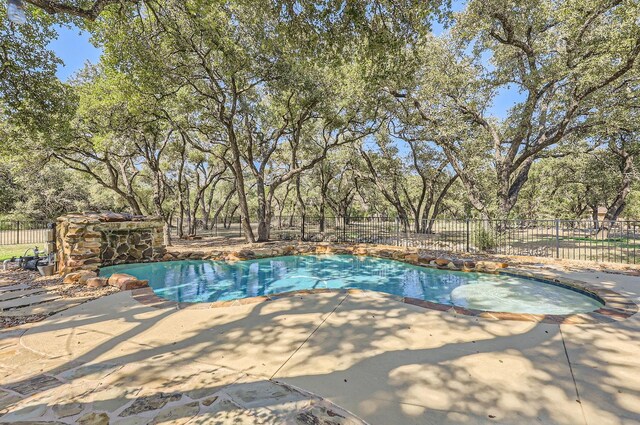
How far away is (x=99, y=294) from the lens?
4.45 meters

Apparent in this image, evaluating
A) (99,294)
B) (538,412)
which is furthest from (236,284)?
(538,412)

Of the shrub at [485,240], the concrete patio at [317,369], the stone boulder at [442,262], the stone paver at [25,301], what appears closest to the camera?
the concrete patio at [317,369]

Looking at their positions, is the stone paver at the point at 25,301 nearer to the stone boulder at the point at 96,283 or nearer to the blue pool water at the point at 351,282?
the stone boulder at the point at 96,283

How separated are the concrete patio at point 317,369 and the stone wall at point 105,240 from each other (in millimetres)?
3544

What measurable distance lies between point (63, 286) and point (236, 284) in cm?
324

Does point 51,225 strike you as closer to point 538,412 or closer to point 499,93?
point 538,412

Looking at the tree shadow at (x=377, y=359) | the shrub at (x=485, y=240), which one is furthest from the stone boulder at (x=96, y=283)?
the shrub at (x=485, y=240)

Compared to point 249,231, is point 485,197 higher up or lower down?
higher up

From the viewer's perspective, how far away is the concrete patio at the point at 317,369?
5.94ft

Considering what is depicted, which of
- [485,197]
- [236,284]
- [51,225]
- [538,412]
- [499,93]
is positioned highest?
[499,93]

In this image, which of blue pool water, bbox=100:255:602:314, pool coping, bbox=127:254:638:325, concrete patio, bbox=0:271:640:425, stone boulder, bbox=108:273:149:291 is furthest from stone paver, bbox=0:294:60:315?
blue pool water, bbox=100:255:602:314

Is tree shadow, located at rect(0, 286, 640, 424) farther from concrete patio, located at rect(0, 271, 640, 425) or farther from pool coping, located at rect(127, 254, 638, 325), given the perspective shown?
pool coping, located at rect(127, 254, 638, 325)

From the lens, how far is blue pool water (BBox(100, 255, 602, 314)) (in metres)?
5.11

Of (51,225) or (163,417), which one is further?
(51,225)
